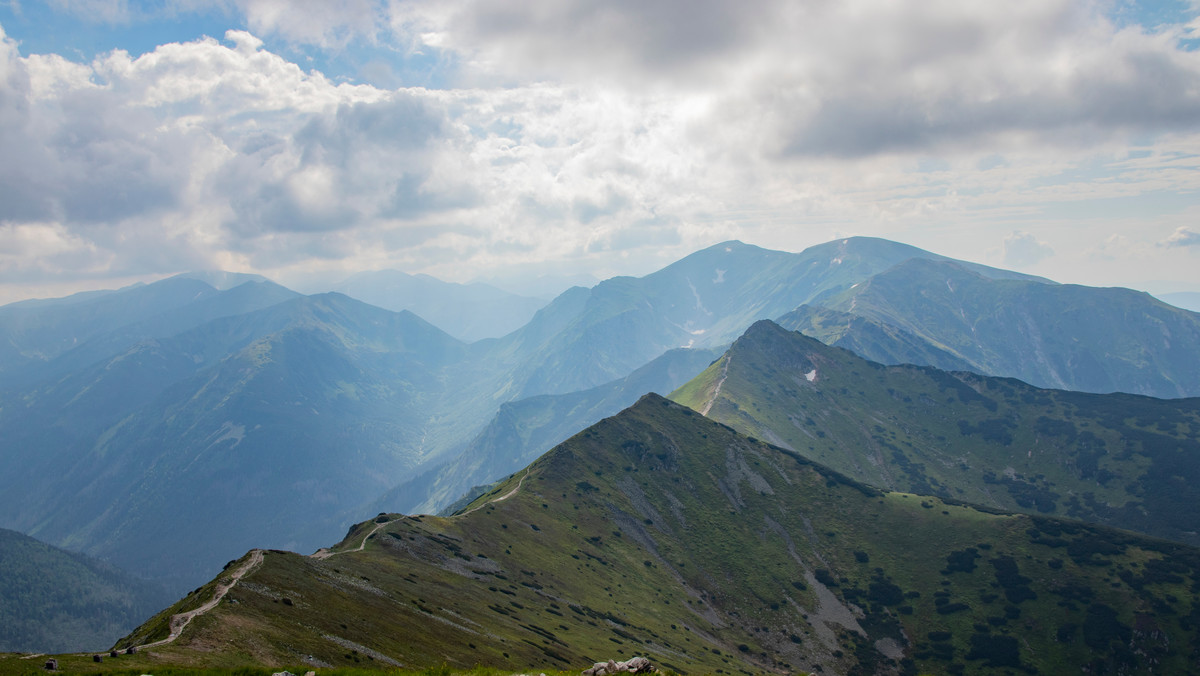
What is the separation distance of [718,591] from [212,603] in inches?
5310

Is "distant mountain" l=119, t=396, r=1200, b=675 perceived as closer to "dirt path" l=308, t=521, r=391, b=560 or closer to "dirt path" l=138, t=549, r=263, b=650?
"dirt path" l=308, t=521, r=391, b=560

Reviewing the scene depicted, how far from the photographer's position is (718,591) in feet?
543

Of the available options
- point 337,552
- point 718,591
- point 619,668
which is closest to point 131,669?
point 619,668

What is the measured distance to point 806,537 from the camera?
633 feet

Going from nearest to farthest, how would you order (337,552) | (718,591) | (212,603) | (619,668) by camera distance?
(619,668), (212,603), (337,552), (718,591)

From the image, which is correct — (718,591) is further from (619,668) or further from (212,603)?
(619,668)

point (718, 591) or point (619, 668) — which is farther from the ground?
point (619, 668)

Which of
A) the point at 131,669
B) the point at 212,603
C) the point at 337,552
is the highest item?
the point at 131,669

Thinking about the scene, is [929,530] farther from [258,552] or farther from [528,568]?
[258,552]

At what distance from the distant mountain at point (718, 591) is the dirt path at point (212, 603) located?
894 mm

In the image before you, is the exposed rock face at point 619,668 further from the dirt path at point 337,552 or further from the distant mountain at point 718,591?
the dirt path at point 337,552

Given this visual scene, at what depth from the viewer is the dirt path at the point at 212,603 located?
48.6 m

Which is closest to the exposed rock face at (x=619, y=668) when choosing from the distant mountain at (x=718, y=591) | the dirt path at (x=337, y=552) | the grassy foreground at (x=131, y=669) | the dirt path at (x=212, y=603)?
the grassy foreground at (x=131, y=669)

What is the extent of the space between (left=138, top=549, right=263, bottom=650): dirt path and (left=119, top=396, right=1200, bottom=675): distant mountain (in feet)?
2.93
